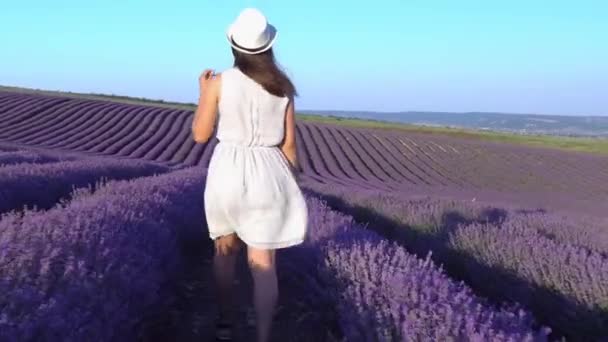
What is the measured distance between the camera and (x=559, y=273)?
14.8 ft

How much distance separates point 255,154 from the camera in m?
3.69

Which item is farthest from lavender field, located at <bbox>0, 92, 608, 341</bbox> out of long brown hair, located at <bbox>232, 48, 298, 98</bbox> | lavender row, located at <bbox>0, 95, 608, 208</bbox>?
lavender row, located at <bbox>0, 95, 608, 208</bbox>

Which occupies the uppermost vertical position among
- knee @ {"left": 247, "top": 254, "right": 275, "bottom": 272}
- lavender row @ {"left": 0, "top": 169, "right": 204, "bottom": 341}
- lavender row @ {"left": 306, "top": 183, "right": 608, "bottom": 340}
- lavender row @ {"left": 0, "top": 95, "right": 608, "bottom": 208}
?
lavender row @ {"left": 0, "top": 169, "right": 204, "bottom": 341}

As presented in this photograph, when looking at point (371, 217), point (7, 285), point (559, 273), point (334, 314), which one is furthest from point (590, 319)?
point (371, 217)

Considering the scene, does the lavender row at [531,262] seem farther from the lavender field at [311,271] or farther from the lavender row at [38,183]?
the lavender row at [38,183]

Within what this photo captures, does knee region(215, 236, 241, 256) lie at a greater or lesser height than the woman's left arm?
lesser

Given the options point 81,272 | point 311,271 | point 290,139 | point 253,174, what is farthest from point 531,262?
point 81,272

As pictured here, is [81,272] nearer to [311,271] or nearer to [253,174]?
[253,174]

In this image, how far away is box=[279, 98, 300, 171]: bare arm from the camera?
148 inches

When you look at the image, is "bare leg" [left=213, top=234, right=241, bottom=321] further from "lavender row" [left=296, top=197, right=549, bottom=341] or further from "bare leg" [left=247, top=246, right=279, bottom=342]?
"lavender row" [left=296, top=197, right=549, bottom=341]

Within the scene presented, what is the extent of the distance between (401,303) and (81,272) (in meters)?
1.13

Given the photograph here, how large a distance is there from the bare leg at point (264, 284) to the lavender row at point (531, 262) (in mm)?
1578

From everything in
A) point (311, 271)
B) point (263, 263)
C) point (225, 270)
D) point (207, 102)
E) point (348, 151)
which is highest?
point (207, 102)

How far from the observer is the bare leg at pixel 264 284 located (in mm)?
3648
